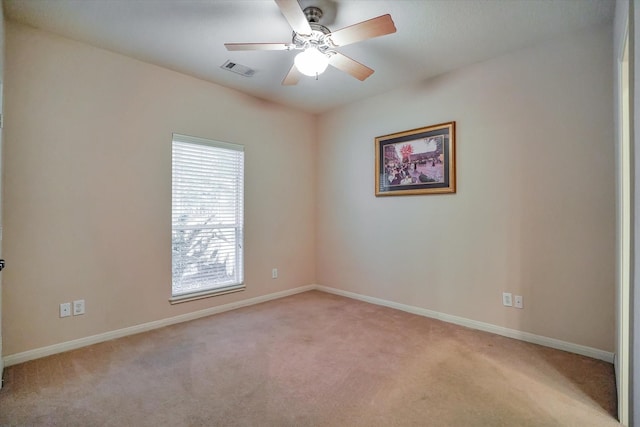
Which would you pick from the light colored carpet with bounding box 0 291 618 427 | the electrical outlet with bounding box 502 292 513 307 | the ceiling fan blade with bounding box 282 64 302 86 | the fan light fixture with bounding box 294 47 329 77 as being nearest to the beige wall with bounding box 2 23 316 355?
the light colored carpet with bounding box 0 291 618 427

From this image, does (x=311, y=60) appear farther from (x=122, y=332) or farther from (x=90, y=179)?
(x=122, y=332)

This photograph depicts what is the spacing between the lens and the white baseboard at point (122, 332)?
8.15ft

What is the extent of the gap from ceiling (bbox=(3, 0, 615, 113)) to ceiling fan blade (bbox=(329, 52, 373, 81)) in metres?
0.28

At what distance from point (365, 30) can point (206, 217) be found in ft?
8.35

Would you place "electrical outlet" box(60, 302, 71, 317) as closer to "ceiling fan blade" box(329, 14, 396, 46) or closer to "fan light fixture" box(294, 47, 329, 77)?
"fan light fixture" box(294, 47, 329, 77)

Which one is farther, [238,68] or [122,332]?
[238,68]

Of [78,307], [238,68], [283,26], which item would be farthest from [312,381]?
[238,68]

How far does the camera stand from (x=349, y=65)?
102 inches

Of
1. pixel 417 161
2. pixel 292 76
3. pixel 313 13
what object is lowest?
pixel 417 161

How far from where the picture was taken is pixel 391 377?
2229 mm

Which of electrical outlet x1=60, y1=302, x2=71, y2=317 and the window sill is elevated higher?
electrical outlet x1=60, y1=302, x2=71, y2=317

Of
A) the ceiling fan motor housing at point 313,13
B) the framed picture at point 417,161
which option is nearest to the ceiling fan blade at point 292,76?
the ceiling fan motor housing at point 313,13

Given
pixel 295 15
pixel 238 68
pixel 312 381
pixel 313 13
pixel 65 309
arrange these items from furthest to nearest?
pixel 238 68
pixel 65 309
pixel 313 13
pixel 312 381
pixel 295 15

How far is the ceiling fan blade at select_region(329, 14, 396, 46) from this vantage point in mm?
1927
